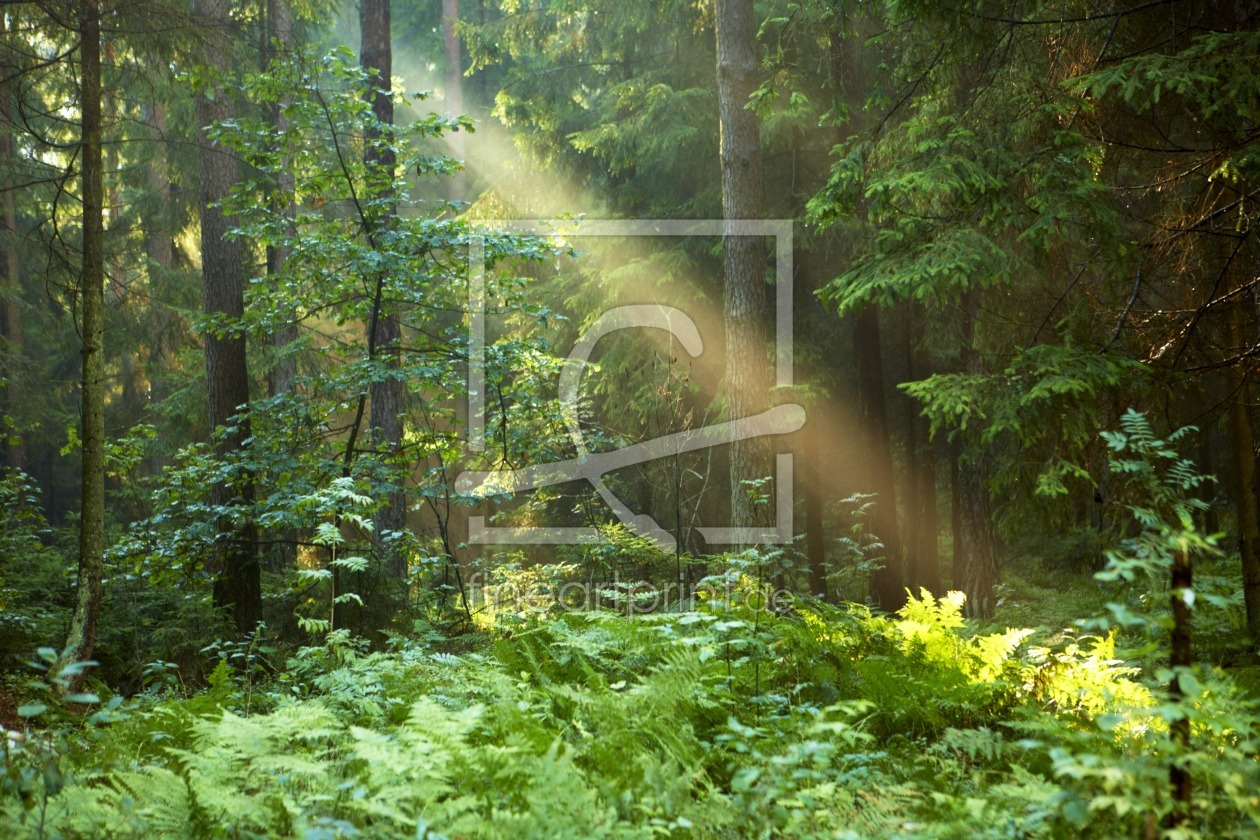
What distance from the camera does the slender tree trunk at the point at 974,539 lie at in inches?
444

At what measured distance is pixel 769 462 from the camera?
9289 mm

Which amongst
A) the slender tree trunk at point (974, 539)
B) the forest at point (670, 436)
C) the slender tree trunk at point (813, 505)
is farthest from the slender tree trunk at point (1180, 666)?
the slender tree trunk at point (813, 505)

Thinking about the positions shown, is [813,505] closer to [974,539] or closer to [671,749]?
[974,539]

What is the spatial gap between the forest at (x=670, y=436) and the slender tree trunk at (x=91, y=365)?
0.05 meters

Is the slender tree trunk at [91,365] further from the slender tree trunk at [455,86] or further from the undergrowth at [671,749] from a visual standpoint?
the slender tree trunk at [455,86]

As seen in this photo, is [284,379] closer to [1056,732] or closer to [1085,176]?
[1085,176]

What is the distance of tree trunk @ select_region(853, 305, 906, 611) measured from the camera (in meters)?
12.0

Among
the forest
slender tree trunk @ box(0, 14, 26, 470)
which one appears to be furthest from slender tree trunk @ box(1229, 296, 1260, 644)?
slender tree trunk @ box(0, 14, 26, 470)

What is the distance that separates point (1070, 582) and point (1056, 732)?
1262cm

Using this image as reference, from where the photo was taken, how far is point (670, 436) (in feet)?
37.4

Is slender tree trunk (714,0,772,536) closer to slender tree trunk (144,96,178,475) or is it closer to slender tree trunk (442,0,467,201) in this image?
slender tree trunk (144,96,178,475)

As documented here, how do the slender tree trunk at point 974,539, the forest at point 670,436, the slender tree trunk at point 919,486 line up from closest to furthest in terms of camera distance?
the forest at point 670,436
the slender tree trunk at point 974,539
the slender tree trunk at point 919,486

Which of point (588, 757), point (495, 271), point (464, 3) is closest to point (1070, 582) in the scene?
point (495, 271)

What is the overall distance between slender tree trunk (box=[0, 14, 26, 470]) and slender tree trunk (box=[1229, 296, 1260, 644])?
10575 mm
